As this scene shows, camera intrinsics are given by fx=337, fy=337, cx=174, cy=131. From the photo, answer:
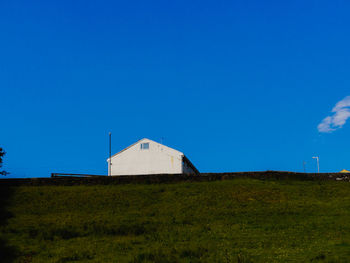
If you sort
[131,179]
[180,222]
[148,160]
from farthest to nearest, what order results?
[148,160]
[131,179]
[180,222]

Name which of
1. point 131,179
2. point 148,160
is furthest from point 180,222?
point 148,160

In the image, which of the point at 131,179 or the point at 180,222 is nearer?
the point at 180,222

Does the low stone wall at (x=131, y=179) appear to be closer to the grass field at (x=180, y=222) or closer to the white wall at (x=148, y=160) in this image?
the grass field at (x=180, y=222)

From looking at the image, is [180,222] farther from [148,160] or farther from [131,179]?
[148,160]

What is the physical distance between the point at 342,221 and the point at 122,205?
1480 centimetres

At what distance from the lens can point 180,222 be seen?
66.8ft

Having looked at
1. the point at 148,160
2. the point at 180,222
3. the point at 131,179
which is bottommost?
the point at 180,222

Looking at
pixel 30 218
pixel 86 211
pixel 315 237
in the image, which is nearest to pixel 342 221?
pixel 315 237

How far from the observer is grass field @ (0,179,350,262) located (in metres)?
13.9

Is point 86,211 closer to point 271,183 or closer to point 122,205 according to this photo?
point 122,205

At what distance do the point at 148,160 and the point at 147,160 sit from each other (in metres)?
0.16

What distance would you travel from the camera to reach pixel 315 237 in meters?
16.5

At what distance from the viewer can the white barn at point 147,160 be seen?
51.1m

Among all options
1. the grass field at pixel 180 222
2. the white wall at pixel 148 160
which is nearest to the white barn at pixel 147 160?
the white wall at pixel 148 160
